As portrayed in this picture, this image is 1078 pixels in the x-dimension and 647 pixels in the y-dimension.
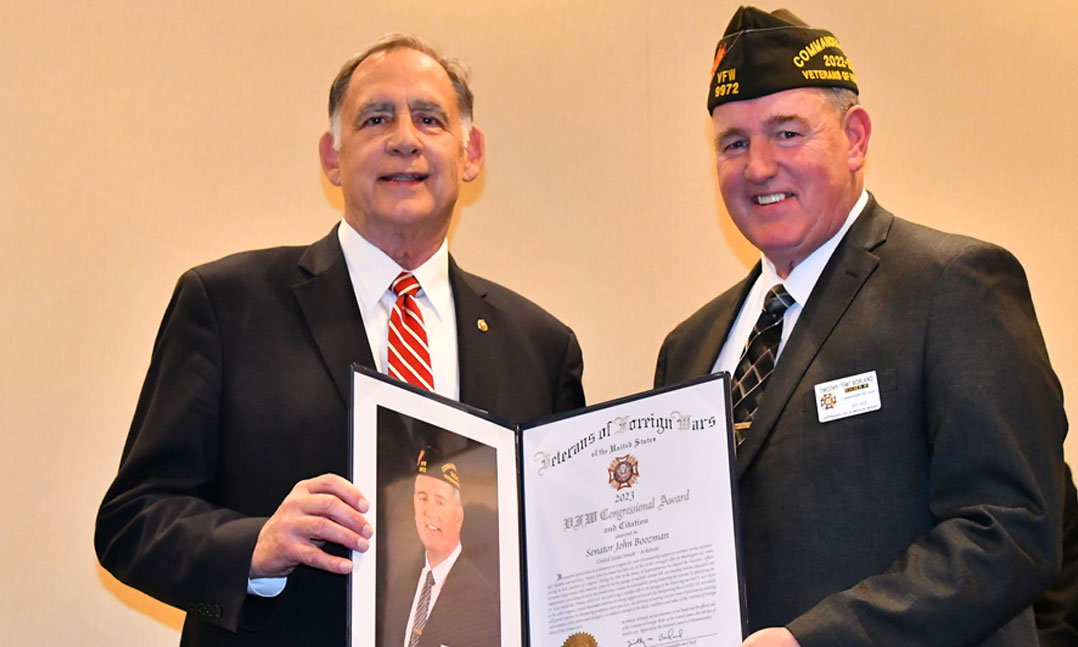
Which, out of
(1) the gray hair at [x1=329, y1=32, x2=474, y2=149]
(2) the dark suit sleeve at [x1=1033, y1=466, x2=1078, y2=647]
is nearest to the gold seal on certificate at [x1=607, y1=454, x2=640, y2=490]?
(1) the gray hair at [x1=329, y1=32, x2=474, y2=149]

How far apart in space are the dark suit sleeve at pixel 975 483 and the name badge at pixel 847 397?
94 millimetres

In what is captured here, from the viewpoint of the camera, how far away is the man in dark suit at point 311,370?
Answer: 8.57 feet

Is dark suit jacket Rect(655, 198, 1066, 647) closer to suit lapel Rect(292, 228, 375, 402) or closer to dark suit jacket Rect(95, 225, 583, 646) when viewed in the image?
dark suit jacket Rect(95, 225, 583, 646)

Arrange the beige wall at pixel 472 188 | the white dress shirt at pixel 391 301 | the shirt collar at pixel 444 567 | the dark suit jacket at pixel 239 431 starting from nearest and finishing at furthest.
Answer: the shirt collar at pixel 444 567 < the dark suit jacket at pixel 239 431 < the white dress shirt at pixel 391 301 < the beige wall at pixel 472 188

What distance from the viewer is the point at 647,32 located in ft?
14.6

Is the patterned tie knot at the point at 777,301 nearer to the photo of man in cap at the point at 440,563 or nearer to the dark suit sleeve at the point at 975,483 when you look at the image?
the dark suit sleeve at the point at 975,483

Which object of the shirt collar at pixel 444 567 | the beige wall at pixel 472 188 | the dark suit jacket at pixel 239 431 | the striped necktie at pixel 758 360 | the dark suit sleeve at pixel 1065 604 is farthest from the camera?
the beige wall at pixel 472 188

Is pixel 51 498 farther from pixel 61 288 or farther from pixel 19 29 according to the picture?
pixel 19 29

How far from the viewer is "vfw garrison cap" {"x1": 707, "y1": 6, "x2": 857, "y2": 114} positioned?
2961 millimetres

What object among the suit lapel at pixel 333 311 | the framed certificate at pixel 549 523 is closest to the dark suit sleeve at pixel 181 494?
the suit lapel at pixel 333 311

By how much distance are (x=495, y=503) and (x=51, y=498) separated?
1.82 metres

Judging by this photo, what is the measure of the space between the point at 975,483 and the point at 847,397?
31cm

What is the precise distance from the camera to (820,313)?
9.13ft

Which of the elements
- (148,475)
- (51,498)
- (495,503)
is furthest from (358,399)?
(51,498)
